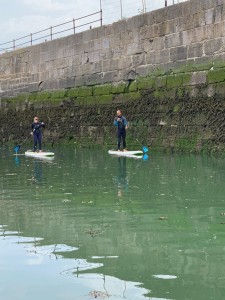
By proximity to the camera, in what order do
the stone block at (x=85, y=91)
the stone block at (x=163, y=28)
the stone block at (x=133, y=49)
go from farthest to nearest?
1. the stone block at (x=85, y=91)
2. the stone block at (x=133, y=49)
3. the stone block at (x=163, y=28)

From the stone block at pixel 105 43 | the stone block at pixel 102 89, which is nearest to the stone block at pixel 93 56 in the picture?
the stone block at pixel 105 43

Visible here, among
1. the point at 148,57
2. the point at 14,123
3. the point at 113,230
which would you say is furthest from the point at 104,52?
the point at 113,230

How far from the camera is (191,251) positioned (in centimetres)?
568

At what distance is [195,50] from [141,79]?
284 centimetres

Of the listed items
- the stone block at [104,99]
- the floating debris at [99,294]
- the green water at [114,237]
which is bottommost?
the floating debris at [99,294]

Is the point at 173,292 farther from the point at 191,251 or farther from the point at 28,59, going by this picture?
the point at 28,59

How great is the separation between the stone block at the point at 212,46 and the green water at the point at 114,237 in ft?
19.1

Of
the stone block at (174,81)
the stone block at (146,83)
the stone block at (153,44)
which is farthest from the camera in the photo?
the stone block at (146,83)

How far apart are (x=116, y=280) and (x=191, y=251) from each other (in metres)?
1.06

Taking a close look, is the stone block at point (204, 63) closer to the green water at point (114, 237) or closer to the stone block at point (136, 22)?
the stone block at point (136, 22)

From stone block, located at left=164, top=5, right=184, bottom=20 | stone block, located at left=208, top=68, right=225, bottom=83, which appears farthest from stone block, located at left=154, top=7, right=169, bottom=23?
stone block, located at left=208, top=68, right=225, bottom=83

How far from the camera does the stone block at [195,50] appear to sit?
17844 mm

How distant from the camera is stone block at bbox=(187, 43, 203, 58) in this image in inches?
703

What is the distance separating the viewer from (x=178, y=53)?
18.7 meters
